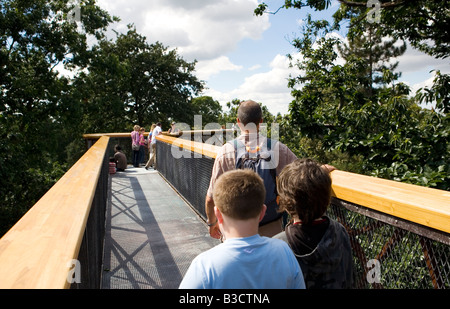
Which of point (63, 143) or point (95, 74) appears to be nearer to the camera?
point (95, 74)

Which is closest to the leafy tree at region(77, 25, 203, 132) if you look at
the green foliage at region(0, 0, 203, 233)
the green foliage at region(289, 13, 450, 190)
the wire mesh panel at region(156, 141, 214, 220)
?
the green foliage at region(0, 0, 203, 233)

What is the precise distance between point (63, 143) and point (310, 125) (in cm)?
5435

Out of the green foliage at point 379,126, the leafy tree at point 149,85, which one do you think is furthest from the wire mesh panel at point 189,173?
the leafy tree at point 149,85

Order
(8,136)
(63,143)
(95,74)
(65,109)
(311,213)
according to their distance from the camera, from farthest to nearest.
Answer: (63,143) < (95,74) < (65,109) < (8,136) < (311,213)

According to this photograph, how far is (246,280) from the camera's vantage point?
4.77 ft

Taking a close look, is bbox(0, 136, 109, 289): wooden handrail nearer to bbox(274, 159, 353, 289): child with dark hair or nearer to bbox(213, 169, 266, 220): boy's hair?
bbox(213, 169, 266, 220): boy's hair

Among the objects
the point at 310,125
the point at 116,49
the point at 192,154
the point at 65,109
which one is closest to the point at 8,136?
the point at 65,109

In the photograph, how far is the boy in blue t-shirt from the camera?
144cm

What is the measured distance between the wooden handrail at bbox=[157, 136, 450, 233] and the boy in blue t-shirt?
66cm

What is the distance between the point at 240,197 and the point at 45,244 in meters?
0.85

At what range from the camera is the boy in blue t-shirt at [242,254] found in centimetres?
144

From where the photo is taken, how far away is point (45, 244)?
157cm

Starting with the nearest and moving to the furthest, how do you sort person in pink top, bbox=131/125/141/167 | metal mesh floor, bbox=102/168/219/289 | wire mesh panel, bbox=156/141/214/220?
metal mesh floor, bbox=102/168/219/289
wire mesh panel, bbox=156/141/214/220
person in pink top, bbox=131/125/141/167
